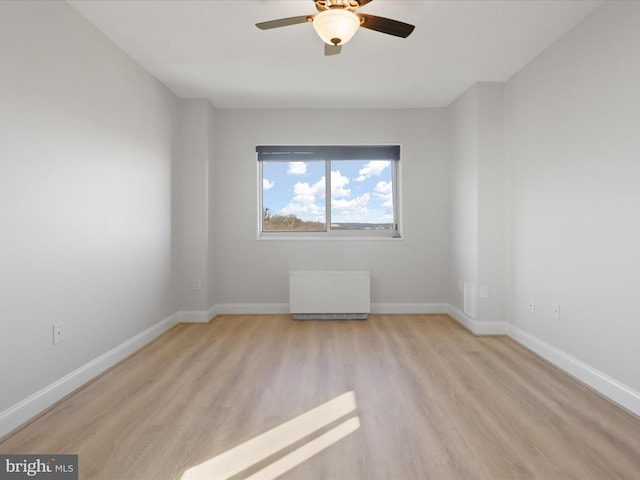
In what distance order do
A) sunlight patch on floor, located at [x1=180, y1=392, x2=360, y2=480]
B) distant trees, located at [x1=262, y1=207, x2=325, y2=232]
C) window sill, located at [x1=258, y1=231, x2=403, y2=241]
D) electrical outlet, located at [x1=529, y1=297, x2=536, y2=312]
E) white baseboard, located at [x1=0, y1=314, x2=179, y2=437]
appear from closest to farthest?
sunlight patch on floor, located at [x1=180, y1=392, x2=360, y2=480] → white baseboard, located at [x1=0, y1=314, x2=179, y2=437] → electrical outlet, located at [x1=529, y1=297, x2=536, y2=312] → window sill, located at [x1=258, y1=231, x2=403, y2=241] → distant trees, located at [x1=262, y1=207, x2=325, y2=232]

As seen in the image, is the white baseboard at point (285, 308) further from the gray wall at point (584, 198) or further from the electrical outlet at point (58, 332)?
the electrical outlet at point (58, 332)

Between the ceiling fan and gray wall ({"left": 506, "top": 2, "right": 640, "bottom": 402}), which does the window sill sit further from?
the ceiling fan

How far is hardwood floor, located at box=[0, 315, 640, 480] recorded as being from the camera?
164 cm

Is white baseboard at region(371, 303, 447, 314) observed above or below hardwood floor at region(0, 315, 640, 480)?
above

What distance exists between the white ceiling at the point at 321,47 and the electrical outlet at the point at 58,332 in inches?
80.7

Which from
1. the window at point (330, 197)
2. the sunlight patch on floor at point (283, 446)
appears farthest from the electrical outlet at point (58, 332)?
the window at point (330, 197)

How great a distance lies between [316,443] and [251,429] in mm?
363

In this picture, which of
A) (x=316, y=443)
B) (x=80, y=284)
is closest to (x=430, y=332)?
(x=316, y=443)

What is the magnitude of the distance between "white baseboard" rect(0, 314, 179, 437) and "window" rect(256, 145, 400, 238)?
2.05 metres

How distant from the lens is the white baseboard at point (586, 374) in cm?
216

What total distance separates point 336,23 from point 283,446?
219 centimetres

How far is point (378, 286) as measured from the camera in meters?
4.53

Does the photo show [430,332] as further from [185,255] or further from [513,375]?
[185,255]

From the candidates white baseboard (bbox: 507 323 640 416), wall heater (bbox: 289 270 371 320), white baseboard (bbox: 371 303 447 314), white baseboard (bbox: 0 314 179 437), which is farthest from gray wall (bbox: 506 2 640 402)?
white baseboard (bbox: 0 314 179 437)
